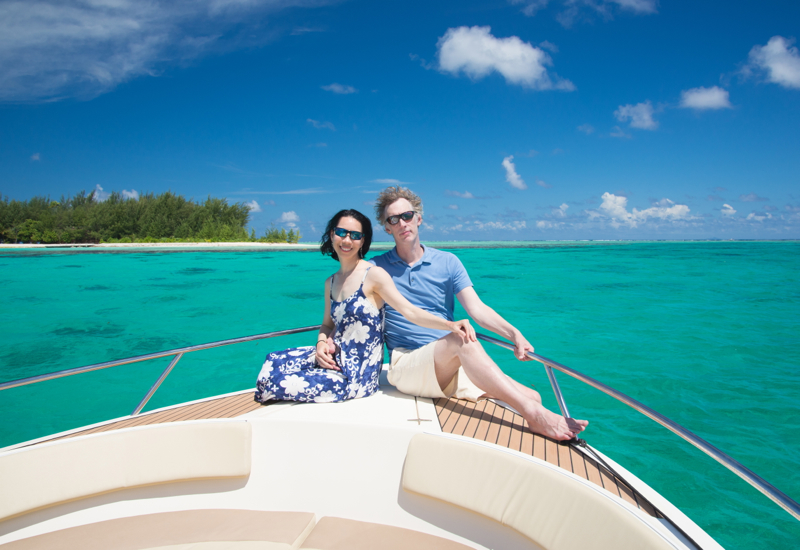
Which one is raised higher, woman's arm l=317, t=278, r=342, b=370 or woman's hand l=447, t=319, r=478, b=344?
woman's hand l=447, t=319, r=478, b=344

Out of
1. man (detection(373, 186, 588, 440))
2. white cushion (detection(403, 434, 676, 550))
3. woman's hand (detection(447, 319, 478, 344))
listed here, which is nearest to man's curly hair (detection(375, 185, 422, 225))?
man (detection(373, 186, 588, 440))

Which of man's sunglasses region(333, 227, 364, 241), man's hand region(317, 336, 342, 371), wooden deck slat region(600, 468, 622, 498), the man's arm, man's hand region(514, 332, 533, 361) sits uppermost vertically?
man's sunglasses region(333, 227, 364, 241)

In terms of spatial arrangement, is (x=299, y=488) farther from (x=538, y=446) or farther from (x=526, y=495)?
(x=538, y=446)

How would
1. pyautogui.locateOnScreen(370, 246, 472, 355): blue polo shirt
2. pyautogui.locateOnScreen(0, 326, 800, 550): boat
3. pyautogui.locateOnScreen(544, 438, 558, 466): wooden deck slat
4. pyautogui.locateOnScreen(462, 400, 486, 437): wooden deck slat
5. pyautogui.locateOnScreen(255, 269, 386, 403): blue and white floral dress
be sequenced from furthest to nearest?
pyautogui.locateOnScreen(370, 246, 472, 355): blue polo shirt → pyautogui.locateOnScreen(255, 269, 386, 403): blue and white floral dress → pyautogui.locateOnScreen(462, 400, 486, 437): wooden deck slat → pyautogui.locateOnScreen(544, 438, 558, 466): wooden deck slat → pyautogui.locateOnScreen(0, 326, 800, 550): boat

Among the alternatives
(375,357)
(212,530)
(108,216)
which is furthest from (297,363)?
(108,216)

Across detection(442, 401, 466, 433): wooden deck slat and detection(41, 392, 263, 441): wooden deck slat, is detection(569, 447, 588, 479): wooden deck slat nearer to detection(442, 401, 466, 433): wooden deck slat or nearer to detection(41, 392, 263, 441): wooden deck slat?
detection(442, 401, 466, 433): wooden deck slat

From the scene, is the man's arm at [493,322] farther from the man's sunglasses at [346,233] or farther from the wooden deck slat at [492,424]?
the man's sunglasses at [346,233]

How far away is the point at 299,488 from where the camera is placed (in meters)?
1.65

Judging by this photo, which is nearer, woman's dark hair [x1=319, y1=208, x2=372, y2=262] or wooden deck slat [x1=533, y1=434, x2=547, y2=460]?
wooden deck slat [x1=533, y1=434, x2=547, y2=460]

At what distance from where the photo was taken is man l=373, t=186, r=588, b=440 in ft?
6.49

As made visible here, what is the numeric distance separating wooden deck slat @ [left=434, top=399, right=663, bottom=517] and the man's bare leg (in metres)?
0.07

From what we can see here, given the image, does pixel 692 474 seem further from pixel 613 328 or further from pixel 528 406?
pixel 613 328

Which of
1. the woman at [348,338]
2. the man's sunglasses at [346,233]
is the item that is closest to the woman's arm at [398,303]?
the woman at [348,338]

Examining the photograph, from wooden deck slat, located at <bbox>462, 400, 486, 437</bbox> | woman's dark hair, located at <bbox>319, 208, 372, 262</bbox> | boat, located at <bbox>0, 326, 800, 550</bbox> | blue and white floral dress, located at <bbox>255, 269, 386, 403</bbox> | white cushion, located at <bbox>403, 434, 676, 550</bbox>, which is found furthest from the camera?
woman's dark hair, located at <bbox>319, 208, 372, 262</bbox>
